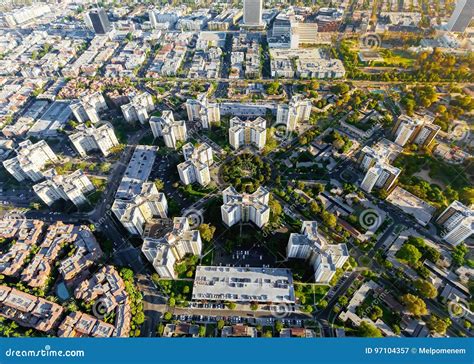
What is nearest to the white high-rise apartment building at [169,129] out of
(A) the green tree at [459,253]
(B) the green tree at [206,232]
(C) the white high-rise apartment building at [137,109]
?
(C) the white high-rise apartment building at [137,109]

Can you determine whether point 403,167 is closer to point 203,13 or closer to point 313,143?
point 313,143

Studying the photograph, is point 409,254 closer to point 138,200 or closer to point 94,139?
point 138,200

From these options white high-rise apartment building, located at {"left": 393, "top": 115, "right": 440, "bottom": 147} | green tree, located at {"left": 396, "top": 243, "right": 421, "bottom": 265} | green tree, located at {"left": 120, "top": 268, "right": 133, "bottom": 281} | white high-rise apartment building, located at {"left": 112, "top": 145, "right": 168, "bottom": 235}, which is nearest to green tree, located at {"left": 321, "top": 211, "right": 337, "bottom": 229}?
green tree, located at {"left": 396, "top": 243, "right": 421, "bottom": 265}

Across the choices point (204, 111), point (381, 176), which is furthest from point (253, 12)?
point (381, 176)

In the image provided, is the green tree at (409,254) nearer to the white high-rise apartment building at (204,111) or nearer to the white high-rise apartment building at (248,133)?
the white high-rise apartment building at (248,133)

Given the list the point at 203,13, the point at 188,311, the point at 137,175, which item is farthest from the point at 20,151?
the point at 203,13

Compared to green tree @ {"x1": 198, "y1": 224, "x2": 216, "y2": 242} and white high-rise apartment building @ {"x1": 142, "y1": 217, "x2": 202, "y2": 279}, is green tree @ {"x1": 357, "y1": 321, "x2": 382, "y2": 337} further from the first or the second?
white high-rise apartment building @ {"x1": 142, "y1": 217, "x2": 202, "y2": 279}
